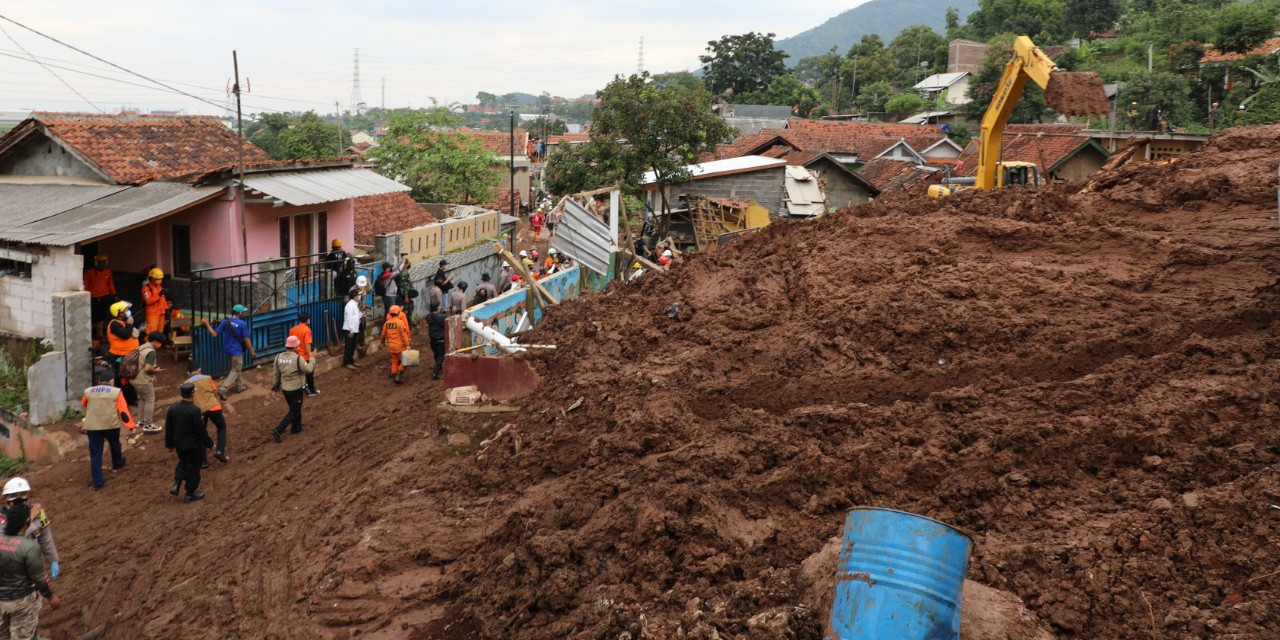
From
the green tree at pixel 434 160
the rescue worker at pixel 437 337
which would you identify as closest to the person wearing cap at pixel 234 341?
the rescue worker at pixel 437 337

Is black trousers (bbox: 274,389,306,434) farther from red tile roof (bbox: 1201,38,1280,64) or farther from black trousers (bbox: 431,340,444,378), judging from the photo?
red tile roof (bbox: 1201,38,1280,64)

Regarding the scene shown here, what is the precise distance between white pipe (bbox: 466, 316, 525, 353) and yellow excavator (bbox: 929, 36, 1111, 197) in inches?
298

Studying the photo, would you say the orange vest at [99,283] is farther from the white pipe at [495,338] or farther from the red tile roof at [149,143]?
the white pipe at [495,338]

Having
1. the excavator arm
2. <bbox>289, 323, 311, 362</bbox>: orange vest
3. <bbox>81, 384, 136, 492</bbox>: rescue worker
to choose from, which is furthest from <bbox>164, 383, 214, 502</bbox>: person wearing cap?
the excavator arm

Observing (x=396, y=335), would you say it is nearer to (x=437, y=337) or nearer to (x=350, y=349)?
(x=437, y=337)

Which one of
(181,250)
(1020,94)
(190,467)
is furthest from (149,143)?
(1020,94)

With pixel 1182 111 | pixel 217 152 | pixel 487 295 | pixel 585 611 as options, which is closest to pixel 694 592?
pixel 585 611

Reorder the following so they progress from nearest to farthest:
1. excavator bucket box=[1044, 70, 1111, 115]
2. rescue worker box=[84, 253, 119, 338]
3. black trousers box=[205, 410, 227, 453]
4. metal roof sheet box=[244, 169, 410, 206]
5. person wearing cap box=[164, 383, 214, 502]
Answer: person wearing cap box=[164, 383, 214, 502]
black trousers box=[205, 410, 227, 453]
excavator bucket box=[1044, 70, 1111, 115]
rescue worker box=[84, 253, 119, 338]
metal roof sheet box=[244, 169, 410, 206]

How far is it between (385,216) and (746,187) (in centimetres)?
1014

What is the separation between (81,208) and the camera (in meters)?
15.3

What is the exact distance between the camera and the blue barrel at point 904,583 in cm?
475

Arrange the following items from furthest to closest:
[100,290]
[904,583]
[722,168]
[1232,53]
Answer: [1232,53]
[722,168]
[100,290]
[904,583]

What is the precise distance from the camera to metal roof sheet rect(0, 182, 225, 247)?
13508mm

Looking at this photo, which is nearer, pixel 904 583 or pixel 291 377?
pixel 904 583
